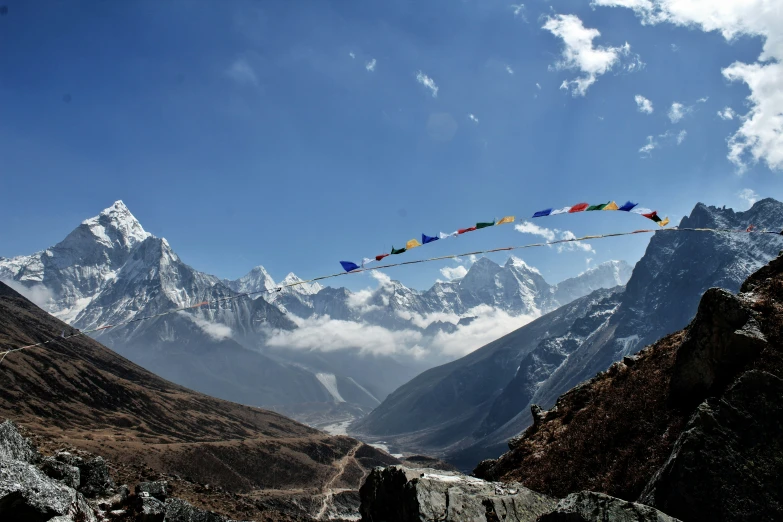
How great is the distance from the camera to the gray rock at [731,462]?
952 centimetres

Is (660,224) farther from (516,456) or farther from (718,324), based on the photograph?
(516,456)

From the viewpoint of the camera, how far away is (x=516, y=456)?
20.1 metres

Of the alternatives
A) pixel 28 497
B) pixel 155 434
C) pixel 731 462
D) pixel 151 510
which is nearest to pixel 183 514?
pixel 151 510

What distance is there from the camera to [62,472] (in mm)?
20719

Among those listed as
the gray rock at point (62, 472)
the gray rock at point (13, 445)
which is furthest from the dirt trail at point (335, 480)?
the gray rock at point (13, 445)

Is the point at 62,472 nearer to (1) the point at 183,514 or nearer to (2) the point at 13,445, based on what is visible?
(2) the point at 13,445

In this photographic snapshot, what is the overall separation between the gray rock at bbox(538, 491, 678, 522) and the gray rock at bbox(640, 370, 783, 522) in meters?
2.32

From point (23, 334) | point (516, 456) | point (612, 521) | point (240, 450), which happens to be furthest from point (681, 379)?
point (23, 334)

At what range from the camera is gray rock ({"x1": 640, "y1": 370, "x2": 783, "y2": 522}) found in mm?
9523

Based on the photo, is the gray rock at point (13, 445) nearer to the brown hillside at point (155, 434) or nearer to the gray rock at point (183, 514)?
the gray rock at point (183, 514)

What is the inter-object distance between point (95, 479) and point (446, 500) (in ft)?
77.1

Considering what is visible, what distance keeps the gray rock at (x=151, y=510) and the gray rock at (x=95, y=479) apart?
3.42m

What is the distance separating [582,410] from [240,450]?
12941 centimetres

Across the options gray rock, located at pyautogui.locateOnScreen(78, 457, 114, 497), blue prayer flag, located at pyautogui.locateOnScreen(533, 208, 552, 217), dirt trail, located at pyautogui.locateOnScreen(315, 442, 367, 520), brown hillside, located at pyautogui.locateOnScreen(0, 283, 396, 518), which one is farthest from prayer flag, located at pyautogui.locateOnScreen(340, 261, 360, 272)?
dirt trail, located at pyautogui.locateOnScreen(315, 442, 367, 520)
